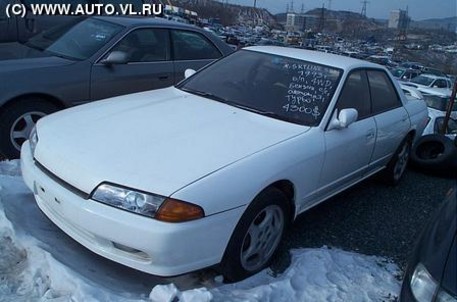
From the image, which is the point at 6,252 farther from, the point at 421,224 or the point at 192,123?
the point at 421,224

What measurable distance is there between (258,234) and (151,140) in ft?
2.91

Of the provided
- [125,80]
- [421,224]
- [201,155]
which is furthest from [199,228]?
[125,80]

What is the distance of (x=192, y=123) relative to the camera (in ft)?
10.6

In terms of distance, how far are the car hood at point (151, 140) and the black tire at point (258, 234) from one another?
32 centimetres

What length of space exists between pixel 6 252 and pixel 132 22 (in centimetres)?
321

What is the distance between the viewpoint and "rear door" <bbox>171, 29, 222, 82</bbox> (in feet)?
18.3

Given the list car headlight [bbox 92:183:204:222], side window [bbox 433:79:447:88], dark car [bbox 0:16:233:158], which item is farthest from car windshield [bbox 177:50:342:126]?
side window [bbox 433:79:447:88]

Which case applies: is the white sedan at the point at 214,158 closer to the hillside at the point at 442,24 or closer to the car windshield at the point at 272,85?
the car windshield at the point at 272,85

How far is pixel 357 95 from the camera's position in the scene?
13.0 feet

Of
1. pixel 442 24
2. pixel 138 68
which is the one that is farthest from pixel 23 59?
pixel 442 24

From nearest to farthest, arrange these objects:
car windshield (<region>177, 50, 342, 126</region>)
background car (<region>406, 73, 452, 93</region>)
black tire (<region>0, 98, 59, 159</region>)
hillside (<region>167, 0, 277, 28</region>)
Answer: car windshield (<region>177, 50, 342, 126</region>) → black tire (<region>0, 98, 59, 159</region>) → background car (<region>406, 73, 452, 93</region>) → hillside (<region>167, 0, 277, 28</region>)

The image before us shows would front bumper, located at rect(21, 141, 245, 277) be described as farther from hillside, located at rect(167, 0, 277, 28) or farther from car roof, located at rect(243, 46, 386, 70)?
hillside, located at rect(167, 0, 277, 28)

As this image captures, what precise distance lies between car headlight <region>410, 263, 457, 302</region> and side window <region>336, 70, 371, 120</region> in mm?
1907
